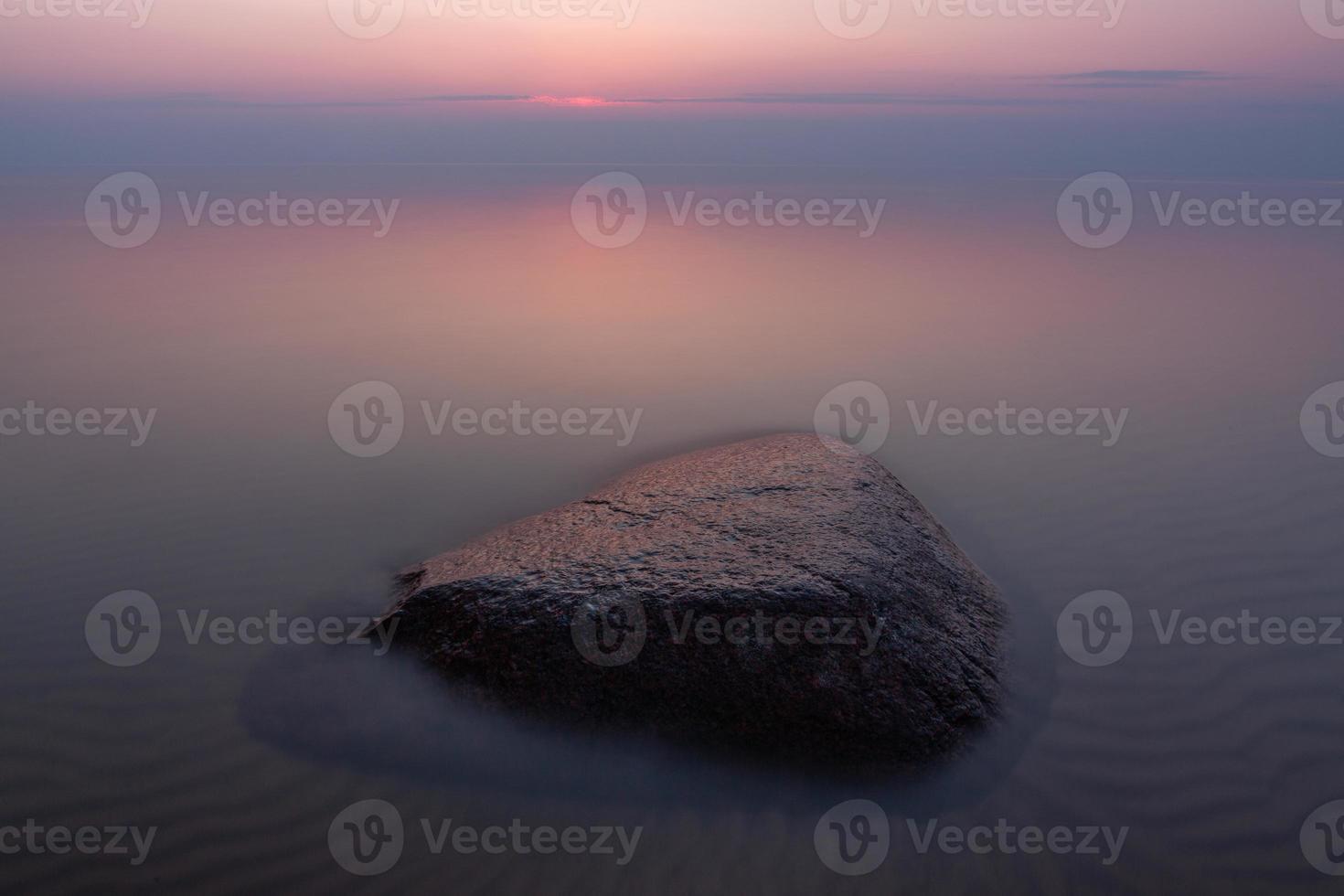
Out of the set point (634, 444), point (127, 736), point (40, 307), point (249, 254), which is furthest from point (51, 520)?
point (249, 254)

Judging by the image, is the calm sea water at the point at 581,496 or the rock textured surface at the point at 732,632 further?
the rock textured surface at the point at 732,632

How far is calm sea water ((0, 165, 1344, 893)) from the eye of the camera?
431cm

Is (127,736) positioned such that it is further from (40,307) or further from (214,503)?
(40,307)

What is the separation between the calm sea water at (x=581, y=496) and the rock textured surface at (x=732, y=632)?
0.23 metres

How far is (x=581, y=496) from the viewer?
8.23 m

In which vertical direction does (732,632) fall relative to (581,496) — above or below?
below

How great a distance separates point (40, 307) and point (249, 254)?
8.77 m

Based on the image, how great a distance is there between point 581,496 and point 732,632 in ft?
11.8

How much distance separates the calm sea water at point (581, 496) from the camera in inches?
170

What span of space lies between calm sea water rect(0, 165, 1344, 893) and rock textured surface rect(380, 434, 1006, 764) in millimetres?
230

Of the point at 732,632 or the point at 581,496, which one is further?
the point at 581,496

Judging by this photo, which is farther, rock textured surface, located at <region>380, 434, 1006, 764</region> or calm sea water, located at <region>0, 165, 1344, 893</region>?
rock textured surface, located at <region>380, 434, 1006, 764</region>

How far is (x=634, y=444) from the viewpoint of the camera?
385 inches

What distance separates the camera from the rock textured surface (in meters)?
4.82
